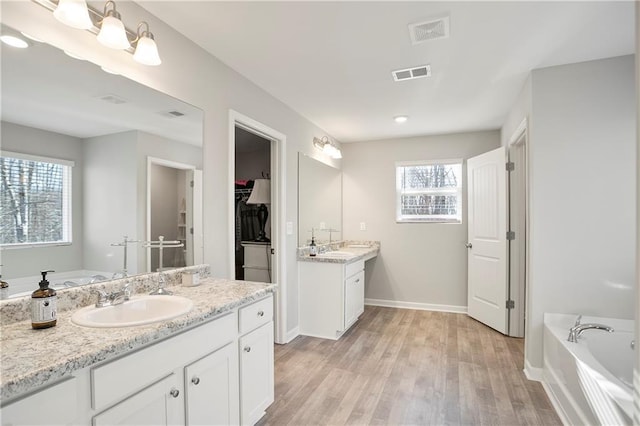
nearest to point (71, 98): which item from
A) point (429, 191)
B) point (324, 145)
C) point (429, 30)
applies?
point (429, 30)

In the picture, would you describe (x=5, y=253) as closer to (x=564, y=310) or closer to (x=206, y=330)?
(x=206, y=330)

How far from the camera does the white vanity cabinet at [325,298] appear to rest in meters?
3.46

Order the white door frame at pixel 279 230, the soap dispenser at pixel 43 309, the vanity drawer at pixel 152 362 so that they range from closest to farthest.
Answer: the vanity drawer at pixel 152 362 → the soap dispenser at pixel 43 309 → the white door frame at pixel 279 230

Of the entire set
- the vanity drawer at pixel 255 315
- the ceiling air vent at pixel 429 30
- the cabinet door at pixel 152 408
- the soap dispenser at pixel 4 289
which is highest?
the ceiling air vent at pixel 429 30

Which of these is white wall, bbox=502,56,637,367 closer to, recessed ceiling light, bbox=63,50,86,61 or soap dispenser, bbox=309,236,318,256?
soap dispenser, bbox=309,236,318,256

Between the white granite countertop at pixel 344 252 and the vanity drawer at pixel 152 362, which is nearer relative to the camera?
the vanity drawer at pixel 152 362

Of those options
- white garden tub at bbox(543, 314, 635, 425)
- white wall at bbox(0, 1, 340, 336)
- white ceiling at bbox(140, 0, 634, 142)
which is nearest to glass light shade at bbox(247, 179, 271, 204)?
white wall at bbox(0, 1, 340, 336)

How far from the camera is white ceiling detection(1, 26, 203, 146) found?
1.32 m

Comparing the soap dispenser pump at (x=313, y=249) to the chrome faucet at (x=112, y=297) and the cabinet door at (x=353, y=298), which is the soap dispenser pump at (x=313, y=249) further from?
the chrome faucet at (x=112, y=297)

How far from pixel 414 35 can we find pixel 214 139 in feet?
4.90

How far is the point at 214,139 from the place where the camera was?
7.62 ft

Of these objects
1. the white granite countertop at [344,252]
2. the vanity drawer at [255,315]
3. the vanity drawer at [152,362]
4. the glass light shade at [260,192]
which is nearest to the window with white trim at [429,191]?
the white granite countertop at [344,252]

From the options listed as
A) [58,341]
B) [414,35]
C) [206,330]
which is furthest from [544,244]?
[58,341]

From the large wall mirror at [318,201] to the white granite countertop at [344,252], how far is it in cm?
11
